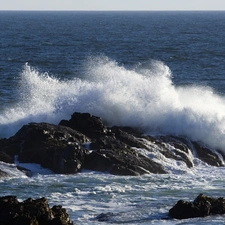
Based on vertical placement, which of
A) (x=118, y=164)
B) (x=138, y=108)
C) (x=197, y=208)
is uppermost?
(x=138, y=108)

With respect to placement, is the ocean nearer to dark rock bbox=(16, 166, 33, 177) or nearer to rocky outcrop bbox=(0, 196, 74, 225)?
dark rock bbox=(16, 166, 33, 177)

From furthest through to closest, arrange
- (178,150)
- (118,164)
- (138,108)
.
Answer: (138,108), (178,150), (118,164)

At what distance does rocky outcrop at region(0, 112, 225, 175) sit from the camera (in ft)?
67.6

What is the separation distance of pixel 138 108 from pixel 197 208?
357 inches

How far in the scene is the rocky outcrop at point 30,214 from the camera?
15.0 metres

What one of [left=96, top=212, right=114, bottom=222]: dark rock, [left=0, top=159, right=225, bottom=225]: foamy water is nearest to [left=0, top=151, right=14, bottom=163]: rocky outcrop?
[left=0, top=159, right=225, bottom=225]: foamy water

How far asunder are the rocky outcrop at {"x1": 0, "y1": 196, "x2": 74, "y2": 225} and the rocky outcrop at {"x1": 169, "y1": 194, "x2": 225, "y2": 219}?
2483 mm

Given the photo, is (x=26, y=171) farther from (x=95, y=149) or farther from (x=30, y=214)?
(x=30, y=214)

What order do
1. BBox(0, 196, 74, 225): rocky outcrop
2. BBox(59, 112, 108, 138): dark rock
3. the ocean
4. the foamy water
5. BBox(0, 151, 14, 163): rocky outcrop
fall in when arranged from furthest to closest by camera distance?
1. BBox(59, 112, 108, 138): dark rock
2. BBox(0, 151, 14, 163): rocky outcrop
3. the ocean
4. the foamy water
5. BBox(0, 196, 74, 225): rocky outcrop

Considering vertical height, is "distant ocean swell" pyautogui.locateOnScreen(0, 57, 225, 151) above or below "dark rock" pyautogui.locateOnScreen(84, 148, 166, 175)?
above

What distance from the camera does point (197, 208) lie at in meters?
16.8

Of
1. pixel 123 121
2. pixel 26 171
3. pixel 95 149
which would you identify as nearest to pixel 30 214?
pixel 26 171

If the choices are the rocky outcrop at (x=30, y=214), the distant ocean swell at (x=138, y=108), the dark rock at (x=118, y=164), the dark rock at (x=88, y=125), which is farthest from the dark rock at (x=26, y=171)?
the distant ocean swell at (x=138, y=108)

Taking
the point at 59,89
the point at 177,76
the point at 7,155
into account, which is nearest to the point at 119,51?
the point at 177,76
